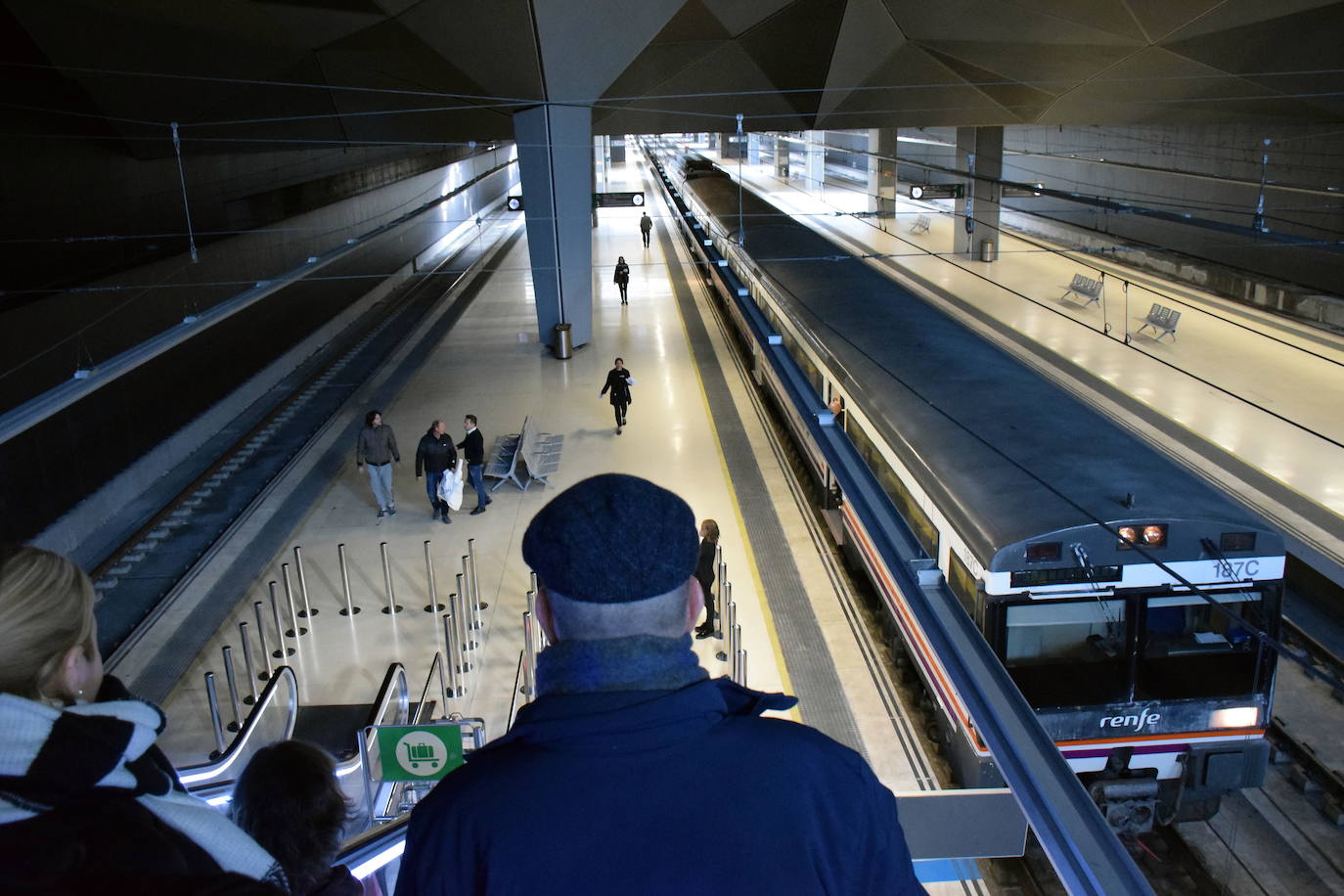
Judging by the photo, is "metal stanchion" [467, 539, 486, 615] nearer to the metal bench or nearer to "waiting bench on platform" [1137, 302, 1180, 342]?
the metal bench

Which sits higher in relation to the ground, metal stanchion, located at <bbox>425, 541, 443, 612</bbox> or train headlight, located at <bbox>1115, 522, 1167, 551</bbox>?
train headlight, located at <bbox>1115, 522, 1167, 551</bbox>

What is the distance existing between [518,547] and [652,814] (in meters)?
11.0

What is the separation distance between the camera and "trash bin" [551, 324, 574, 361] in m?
20.0

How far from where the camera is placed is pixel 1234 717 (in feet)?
22.4

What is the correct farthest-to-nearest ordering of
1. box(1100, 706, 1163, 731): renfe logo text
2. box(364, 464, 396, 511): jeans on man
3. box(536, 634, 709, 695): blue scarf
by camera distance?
1. box(364, 464, 396, 511): jeans on man
2. box(1100, 706, 1163, 731): renfe logo text
3. box(536, 634, 709, 695): blue scarf

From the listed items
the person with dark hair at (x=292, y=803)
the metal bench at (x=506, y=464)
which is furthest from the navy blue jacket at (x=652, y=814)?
the metal bench at (x=506, y=464)

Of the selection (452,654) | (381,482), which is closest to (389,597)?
(452,654)

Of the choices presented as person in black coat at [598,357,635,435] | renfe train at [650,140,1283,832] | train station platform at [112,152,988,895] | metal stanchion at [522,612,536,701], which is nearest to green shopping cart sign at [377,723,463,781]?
train station platform at [112,152,988,895]

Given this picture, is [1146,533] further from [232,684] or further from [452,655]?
[232,684]

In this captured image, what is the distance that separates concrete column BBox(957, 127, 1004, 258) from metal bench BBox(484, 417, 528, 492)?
15167mm

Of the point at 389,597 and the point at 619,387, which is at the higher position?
the point at 619,387

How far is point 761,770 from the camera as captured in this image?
126cm

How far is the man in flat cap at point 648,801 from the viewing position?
1.22 meters

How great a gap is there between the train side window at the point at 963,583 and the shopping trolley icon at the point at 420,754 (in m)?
3.30
